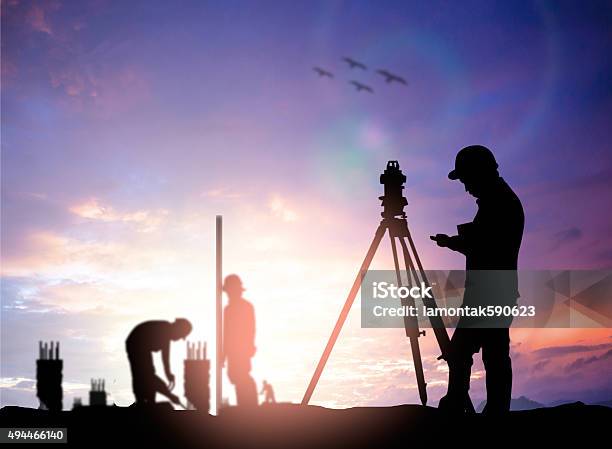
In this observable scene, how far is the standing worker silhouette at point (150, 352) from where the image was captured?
8.80 m

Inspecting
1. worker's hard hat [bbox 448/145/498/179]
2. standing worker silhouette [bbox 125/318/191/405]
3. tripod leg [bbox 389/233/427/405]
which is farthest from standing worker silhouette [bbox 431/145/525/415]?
standing worker silhouette [bbox 125/318/191/405]

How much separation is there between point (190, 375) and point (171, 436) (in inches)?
34.9

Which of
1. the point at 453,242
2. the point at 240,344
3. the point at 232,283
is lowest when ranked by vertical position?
the point at 240,344

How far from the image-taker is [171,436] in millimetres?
9383

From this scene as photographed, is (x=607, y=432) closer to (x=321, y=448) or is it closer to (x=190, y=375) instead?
(x=321, y=448)

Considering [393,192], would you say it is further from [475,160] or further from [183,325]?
[183,325]

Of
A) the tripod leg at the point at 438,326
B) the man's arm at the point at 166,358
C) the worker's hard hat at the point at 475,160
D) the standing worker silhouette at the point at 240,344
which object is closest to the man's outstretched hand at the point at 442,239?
the worker's hard hat at the point at 475,160

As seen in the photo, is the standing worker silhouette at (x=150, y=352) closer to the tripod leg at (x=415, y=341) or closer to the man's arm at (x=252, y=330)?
the man's arm at (x=252, y=330)

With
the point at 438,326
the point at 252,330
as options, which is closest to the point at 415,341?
the point at 438,326

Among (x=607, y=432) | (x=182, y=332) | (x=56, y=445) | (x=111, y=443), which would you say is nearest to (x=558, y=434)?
(x=607, y=432)

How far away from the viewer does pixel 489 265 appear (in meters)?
9.70

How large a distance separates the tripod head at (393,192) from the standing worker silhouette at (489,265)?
7.89ft

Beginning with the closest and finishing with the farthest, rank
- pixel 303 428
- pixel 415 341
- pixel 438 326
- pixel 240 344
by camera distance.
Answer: pixel 240 344
pixel 303 428
pixel 438 326
pixel 415 341

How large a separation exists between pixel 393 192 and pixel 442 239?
257 cm
